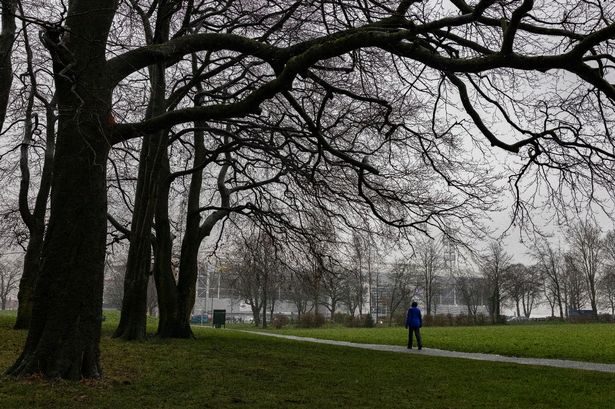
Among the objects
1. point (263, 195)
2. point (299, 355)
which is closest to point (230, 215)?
point (263, 195)

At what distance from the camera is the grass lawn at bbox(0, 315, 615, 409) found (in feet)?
19.7

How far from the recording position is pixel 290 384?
7609 millimetres

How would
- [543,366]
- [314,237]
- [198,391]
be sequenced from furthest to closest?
1. [314,237]
2. [543,366]
3. [198,391]

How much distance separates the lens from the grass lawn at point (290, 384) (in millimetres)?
6008

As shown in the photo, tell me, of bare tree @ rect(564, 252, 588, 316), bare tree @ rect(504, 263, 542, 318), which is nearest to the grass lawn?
bare tree @ rect(504, 263, 542, 318)

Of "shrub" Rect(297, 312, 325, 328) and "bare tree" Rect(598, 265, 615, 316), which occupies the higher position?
"bare tree" Rect(598, 265, 615, 316)

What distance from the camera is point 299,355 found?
12.1 metres

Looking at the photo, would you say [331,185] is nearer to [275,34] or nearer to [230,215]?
[275,34]

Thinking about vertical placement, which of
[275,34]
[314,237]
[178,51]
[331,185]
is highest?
[275,34]

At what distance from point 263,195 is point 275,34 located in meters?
5.88

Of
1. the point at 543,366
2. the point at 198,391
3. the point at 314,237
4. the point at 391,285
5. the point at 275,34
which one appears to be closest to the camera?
the point at 198,391

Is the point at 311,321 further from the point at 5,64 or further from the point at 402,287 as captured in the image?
the point at 5,64

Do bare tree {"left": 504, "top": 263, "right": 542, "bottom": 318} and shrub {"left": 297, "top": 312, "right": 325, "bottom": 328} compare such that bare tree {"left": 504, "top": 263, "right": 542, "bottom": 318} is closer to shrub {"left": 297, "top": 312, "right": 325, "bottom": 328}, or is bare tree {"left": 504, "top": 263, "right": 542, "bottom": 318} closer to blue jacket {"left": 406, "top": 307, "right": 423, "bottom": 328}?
shrub {"left": 297, "top": 312, "right": 325, "bottom": 328}

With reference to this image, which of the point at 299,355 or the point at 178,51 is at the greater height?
the point at 178,51
